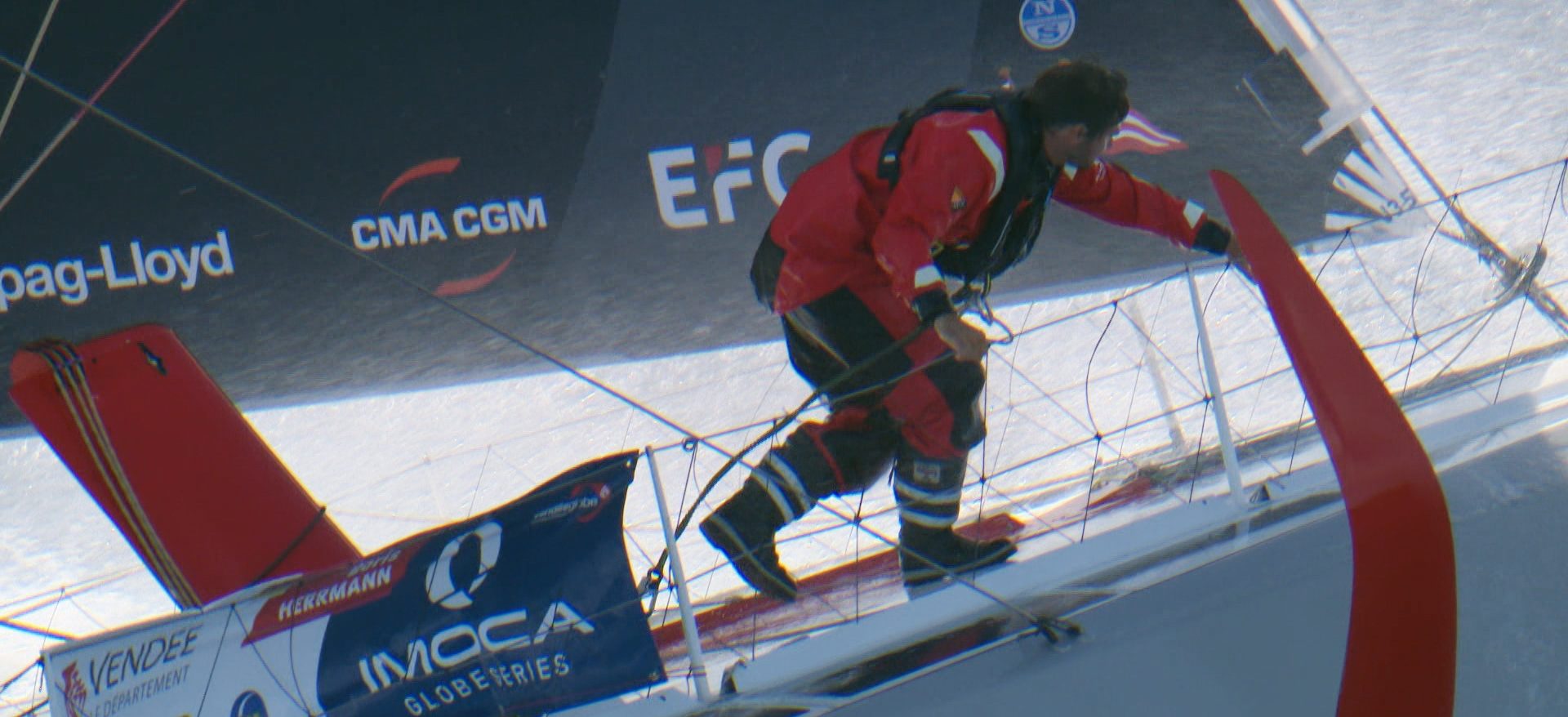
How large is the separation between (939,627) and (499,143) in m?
0.98

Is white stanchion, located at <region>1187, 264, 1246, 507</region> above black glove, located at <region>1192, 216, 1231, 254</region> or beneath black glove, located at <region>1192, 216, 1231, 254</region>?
beneath

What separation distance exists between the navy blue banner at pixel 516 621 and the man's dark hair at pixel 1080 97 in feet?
1.73

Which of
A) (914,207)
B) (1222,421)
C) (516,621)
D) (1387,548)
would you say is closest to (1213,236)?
(1222,421)

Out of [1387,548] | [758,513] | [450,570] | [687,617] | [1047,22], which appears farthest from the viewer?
[1047,22]

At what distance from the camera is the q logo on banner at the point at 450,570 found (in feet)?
4.09

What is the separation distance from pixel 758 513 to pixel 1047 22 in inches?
38.9

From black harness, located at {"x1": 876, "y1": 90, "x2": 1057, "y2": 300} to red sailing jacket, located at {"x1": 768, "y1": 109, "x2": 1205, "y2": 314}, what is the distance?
0.04ft

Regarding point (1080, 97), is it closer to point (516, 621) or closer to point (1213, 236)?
point (1213, 236)

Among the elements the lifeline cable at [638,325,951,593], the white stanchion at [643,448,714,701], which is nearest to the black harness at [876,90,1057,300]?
the lifeline cable at [638,325,951,593]

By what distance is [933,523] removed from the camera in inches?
56.4

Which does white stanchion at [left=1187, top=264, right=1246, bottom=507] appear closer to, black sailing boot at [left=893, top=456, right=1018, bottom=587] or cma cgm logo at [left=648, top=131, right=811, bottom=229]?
black sailing boot at [left=893, top=456, right=1018, bottom=587]

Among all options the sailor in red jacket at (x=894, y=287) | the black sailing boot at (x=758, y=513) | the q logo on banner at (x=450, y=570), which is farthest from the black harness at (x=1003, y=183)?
the q logo on banner at (x=450, y=570)

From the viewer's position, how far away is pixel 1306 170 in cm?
206

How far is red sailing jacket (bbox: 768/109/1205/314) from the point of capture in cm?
125
